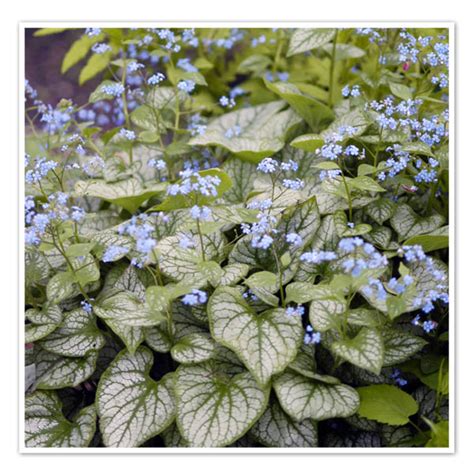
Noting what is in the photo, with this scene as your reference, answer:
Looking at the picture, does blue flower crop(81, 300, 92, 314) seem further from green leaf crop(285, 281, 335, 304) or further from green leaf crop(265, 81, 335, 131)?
green leaf crop(265, 81, 335, 131)

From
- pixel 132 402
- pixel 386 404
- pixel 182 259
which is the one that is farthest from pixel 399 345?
pixel 132 402

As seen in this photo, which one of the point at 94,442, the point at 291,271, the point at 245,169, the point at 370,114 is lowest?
the point at 94,442

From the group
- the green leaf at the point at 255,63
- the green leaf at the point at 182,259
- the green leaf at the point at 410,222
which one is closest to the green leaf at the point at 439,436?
the green leaf at the point at 410,222

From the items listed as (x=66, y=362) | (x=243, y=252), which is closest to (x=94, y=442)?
(x=66, y=362)

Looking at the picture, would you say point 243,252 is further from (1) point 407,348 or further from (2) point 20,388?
(2) point 20,388

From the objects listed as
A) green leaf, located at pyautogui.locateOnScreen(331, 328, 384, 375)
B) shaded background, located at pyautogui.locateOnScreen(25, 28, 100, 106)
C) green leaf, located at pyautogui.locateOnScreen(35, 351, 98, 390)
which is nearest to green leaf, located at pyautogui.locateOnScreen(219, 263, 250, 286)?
green leaf, located at pyautogui.locateOnScreen(331, 328, 384, 375)

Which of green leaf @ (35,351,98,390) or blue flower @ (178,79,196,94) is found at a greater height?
blue flower @ (178,79,196,94)
